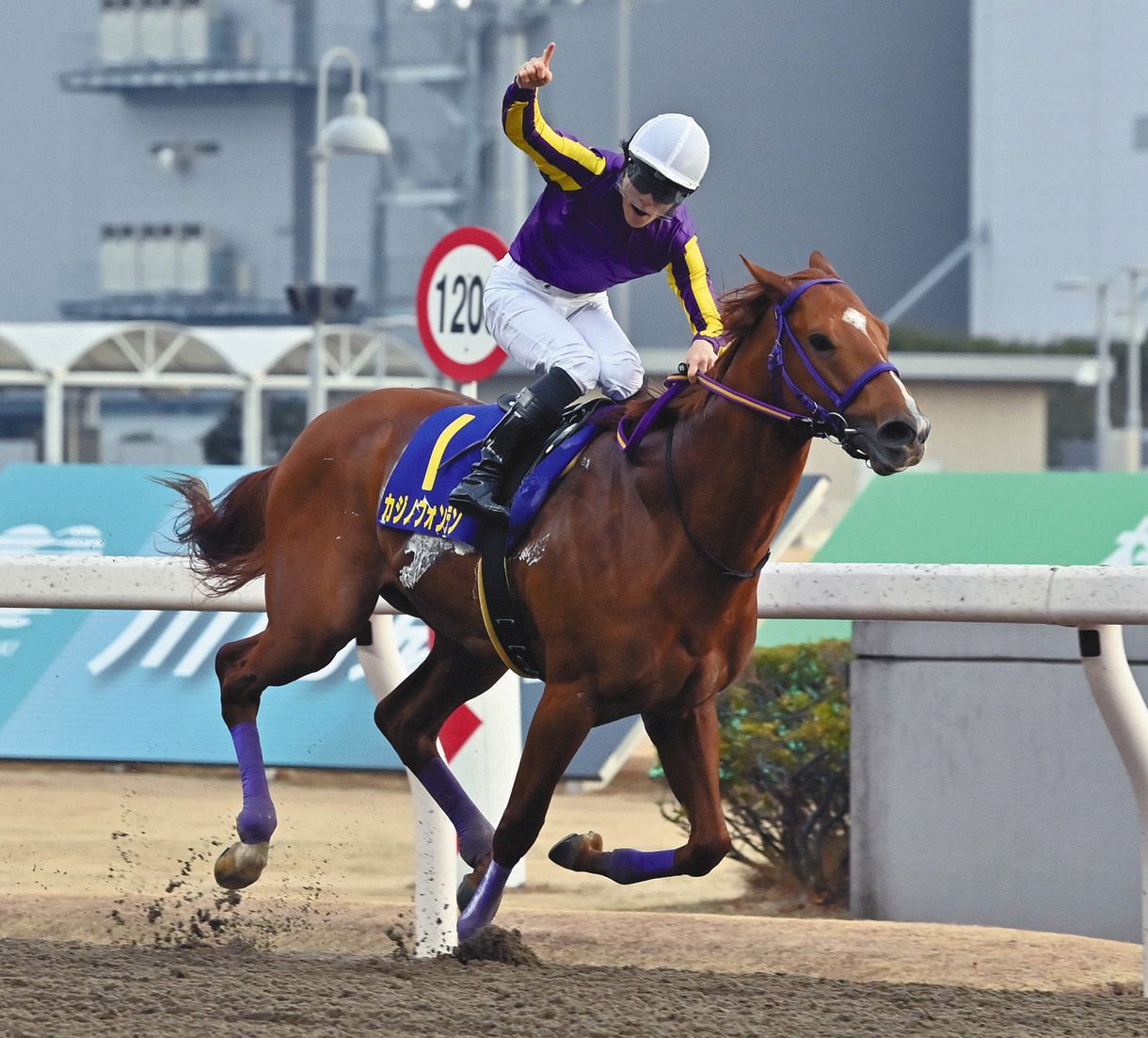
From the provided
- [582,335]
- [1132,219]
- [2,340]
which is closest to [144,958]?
[582,335]

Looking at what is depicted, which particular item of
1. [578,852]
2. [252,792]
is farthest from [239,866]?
[578,852]

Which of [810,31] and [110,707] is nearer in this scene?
[110,707]

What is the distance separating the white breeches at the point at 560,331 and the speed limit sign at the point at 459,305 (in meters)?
1.87

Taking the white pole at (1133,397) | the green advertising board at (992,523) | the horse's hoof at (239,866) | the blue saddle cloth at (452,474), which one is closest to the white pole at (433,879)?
the horse's hoof at (239,866)

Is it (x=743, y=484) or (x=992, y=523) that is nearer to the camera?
(x=743, y=484)

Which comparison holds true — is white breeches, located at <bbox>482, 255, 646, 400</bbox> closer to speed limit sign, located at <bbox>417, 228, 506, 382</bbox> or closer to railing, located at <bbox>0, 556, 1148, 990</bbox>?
railing, located at <bbox>0, 556, 1148, 990</bbox>

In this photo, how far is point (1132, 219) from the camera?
131 feet

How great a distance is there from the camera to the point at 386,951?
4.63 metres

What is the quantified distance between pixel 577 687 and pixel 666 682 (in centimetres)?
18

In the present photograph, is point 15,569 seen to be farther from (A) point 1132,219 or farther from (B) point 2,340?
(A) point 1132,219

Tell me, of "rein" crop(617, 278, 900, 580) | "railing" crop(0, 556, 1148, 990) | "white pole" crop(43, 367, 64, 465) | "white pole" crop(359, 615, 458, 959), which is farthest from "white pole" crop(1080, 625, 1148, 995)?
"white pole" crop(43, 367, 64, 465)

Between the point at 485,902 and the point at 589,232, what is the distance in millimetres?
1493

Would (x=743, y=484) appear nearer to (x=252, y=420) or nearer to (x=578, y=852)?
(x=578, y=852)

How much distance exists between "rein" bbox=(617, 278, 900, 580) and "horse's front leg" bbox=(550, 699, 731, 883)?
0.37 metres
